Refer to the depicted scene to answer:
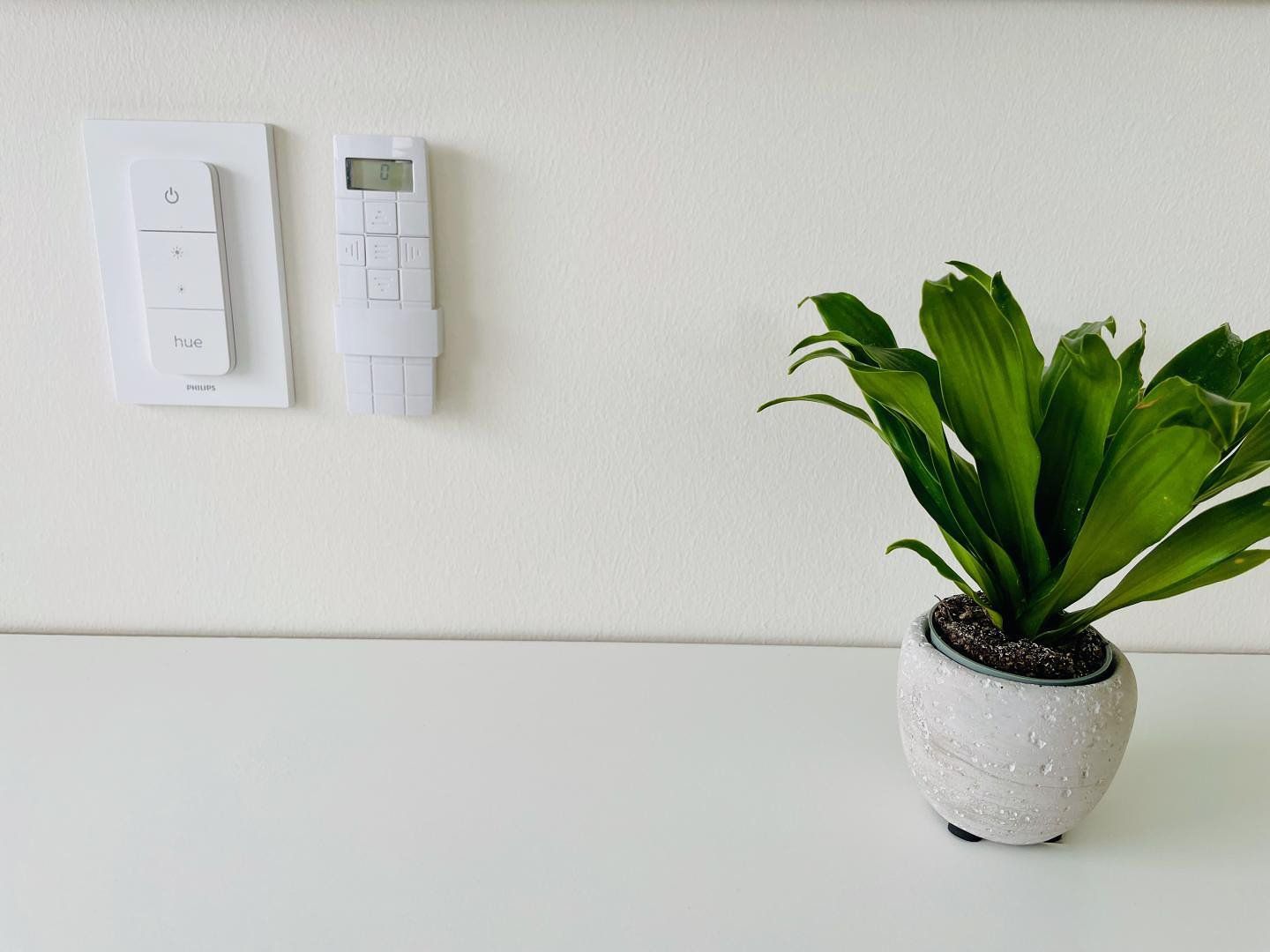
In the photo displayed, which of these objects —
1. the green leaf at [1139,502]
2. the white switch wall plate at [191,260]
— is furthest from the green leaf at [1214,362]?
the white switch wall plate at [191,260]

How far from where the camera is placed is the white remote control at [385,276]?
2.18 feet

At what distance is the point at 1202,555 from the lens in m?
0.50

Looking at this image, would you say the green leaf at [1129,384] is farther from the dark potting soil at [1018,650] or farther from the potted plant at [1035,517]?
the dark potting soil at [1018,650]

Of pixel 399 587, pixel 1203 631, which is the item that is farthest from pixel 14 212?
pixel 1203 631

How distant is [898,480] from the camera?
751 mm

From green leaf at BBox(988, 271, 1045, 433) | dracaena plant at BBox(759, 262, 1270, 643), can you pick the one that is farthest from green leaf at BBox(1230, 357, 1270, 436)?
green leaf at BBox(988, 271, 1045, 433)

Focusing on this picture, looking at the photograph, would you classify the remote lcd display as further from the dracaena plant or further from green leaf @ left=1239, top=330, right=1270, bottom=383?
green leaf @ left=1239, top=330, right=1270, bottom=383

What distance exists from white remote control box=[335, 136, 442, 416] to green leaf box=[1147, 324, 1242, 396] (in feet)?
1.67

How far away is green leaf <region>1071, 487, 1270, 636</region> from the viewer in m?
0.48

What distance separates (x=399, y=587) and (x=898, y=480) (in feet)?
1.46

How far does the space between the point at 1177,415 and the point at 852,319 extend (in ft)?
0.63

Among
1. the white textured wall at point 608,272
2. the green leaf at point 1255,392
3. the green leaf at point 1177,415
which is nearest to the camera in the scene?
A: the green leaf at point 1177,415

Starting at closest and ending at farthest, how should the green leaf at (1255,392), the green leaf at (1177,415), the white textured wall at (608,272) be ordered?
the green leaf at (1177,415)
the green leaf at (1255,392)
the white textured wall at (608,272)

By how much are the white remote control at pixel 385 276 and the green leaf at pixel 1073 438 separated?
45cm
